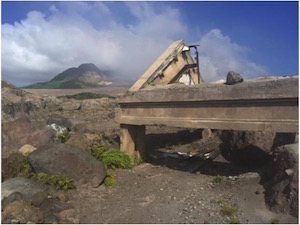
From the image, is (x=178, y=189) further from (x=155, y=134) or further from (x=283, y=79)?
(x=155, y=134)

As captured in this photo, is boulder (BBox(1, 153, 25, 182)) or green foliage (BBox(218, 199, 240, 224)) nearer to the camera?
green foliage (BBox(218, 199, 240, 224))

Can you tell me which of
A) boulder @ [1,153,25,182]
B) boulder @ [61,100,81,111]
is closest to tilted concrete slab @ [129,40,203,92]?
boulder @ [1,153,25,182]

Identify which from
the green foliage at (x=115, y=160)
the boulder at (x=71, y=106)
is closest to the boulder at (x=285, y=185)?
the green foliage at (x=115, y=160)

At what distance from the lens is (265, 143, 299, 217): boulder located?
Answer: 487 cm

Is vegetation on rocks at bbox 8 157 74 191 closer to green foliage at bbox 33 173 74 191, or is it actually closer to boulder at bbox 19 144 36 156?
green foliage at bbox 33 173 74 191

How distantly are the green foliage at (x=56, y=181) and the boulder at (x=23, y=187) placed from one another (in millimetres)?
220

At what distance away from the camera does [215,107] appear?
6883mm

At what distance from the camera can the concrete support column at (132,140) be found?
838 centimetres

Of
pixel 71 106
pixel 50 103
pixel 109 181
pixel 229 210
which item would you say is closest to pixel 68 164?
pixel 109 181

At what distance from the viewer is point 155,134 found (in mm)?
11664

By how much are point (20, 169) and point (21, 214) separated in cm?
223

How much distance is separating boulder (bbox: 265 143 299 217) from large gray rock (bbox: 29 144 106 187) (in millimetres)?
3453

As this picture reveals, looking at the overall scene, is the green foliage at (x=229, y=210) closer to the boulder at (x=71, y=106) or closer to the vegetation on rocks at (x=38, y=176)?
the vegetation on rocks at (x=38, y=176)

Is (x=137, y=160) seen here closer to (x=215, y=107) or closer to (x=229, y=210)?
(x=215, y=107)
